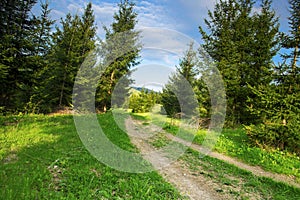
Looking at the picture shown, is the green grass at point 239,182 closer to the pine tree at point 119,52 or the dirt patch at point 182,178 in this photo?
the dirt patch at point 182,178

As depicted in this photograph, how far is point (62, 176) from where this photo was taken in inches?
180

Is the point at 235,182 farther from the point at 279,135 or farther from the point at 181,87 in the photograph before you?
the point at 181,87

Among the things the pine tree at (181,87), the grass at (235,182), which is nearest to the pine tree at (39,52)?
the pine tree at (181,87)

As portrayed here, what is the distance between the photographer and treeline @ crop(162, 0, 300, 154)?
9562 mm

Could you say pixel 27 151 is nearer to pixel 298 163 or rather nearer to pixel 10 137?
pixel 10 137

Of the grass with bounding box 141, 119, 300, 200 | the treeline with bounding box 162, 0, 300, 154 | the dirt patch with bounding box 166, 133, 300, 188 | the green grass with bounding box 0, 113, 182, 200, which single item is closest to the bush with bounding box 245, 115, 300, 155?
the treeline with bounding box 162, 0, 300, 154

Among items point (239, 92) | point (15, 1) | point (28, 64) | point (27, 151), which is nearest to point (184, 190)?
point (27, 151)

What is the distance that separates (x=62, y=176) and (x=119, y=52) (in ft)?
62.6

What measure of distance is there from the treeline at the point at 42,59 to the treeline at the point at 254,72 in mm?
7534

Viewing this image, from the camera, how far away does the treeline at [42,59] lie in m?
15.1

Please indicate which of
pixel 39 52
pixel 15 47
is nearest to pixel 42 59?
pixel 39 52

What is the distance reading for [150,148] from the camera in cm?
852

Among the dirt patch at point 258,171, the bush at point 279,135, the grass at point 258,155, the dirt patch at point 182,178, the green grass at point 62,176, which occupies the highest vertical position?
the bush at point 279,135

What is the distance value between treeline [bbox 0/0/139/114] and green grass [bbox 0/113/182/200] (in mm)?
8097
